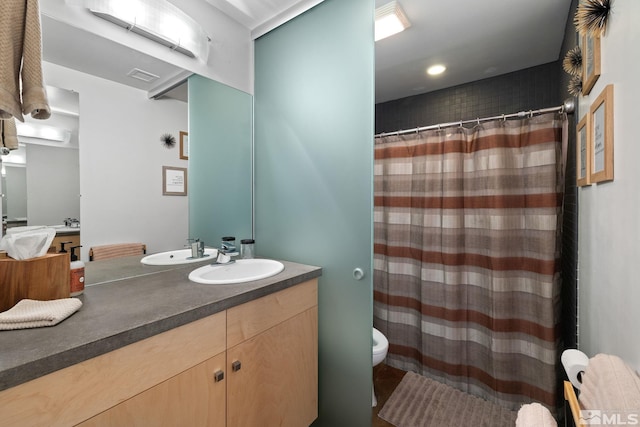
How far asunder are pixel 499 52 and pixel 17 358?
113 inches

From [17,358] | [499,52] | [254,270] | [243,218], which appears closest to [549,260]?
[499,52]

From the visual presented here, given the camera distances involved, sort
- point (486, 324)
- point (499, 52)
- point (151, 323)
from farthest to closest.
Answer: point (499, 52) < point (486, 324) < point (151, 323)

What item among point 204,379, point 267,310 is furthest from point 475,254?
point 204,379

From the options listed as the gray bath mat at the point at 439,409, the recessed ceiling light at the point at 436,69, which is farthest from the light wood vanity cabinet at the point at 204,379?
the recessed ceiling light at the point at 436,69

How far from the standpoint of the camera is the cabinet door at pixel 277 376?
1091mm

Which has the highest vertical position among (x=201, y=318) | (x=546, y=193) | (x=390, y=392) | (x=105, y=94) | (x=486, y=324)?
(x=105, y=94)

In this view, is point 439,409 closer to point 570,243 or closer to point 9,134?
point 570,243

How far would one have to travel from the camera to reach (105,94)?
1258 mm

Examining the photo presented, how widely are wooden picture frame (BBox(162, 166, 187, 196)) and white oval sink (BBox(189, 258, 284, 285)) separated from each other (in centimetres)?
44

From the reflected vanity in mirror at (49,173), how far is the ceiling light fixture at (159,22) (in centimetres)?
41

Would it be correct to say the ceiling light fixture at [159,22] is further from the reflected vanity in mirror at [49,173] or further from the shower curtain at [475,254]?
the shower curtain at [475,254]

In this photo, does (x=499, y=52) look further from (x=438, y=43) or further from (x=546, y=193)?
(x=546, y=193)

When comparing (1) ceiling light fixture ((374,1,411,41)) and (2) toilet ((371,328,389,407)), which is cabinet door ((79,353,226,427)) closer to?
(2) toilet ((371,328,389,407))

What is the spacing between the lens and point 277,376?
125 centimetres
